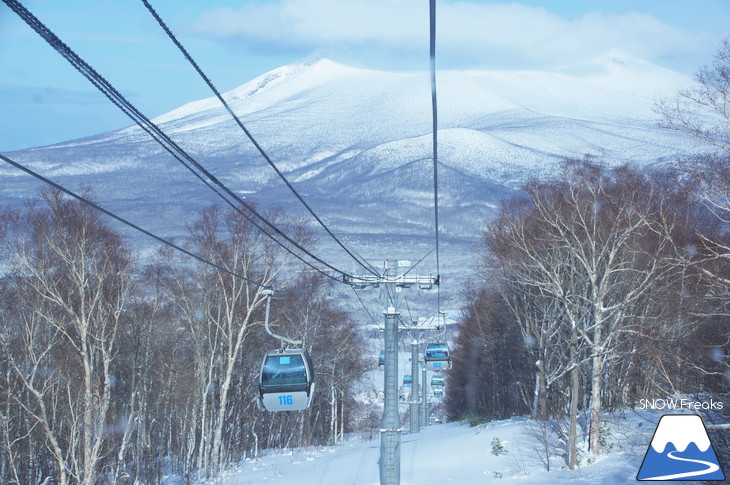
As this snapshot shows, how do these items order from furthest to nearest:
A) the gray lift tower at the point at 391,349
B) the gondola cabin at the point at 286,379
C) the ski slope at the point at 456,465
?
the ski slope at the point at 456,465 < the gray lift tower at the point at 391,349 < the gondola cabin at the point at 286,379

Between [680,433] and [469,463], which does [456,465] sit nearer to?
[469,463]

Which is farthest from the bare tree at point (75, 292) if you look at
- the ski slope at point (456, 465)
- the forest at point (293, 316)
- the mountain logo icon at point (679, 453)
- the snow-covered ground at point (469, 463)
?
the mountain logo icon at point (679, 453)

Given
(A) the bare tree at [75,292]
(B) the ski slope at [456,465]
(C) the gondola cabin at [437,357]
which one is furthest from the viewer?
(C) the gondola cabin at [437,357]

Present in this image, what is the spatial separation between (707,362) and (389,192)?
592 ft

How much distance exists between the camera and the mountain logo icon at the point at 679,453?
7633 mm

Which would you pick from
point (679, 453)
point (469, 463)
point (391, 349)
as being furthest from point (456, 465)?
point (679, 453)

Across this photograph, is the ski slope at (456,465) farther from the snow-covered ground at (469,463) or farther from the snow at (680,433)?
the snow at (680,433)

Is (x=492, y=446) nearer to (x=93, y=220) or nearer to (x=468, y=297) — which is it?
A: (x=93, y=220)

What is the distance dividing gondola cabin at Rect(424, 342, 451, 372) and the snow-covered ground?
8.66 ft

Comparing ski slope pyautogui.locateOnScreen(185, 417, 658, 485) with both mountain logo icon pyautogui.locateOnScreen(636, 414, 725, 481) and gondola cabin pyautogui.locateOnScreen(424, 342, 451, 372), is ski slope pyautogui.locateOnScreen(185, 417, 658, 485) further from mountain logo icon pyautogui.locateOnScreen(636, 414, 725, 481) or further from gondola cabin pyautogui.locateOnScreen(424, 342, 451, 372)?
mountain logo icon pyautogui.locateOnScreen(636, 414, 725, 481)

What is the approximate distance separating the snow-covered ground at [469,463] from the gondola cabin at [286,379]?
23.6 ft

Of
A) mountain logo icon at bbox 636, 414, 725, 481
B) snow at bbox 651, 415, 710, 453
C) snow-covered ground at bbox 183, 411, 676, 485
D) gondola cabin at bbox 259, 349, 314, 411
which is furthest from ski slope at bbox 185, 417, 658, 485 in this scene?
snow at bbox 651, 415, 710, 453

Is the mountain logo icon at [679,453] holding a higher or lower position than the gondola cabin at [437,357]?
lower

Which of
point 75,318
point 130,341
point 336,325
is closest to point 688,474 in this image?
point 75,318
